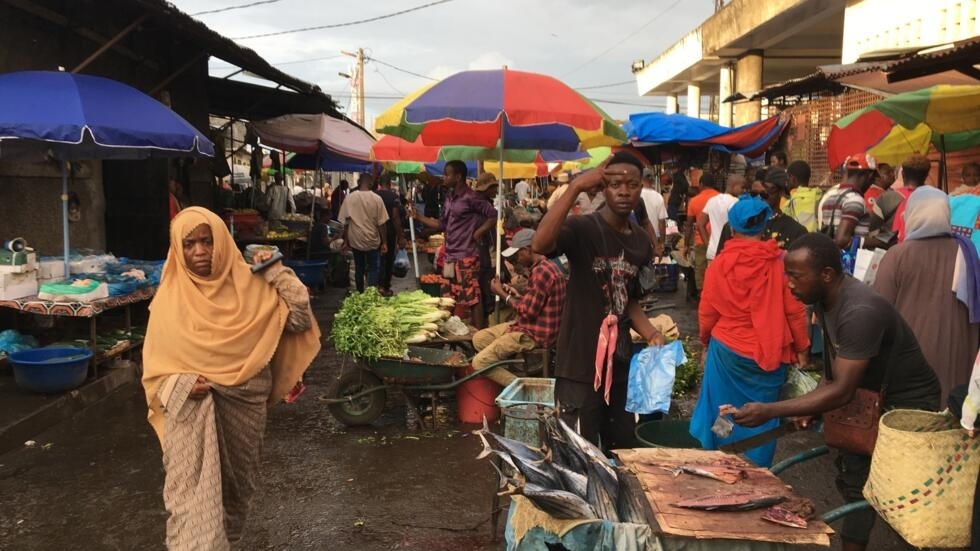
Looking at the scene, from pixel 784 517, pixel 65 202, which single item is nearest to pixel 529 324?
pixel 784 517

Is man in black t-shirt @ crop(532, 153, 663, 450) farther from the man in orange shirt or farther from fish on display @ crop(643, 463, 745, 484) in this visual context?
the man in orange shirt

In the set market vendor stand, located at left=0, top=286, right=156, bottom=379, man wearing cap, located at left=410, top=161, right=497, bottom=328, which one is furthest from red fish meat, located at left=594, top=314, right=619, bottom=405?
market vendor stand, located at left=0, top=286, right=156, bottom=379

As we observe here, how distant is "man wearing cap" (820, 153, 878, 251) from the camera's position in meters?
7.59

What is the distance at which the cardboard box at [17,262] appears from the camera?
717cm

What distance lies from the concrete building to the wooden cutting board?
216 inches

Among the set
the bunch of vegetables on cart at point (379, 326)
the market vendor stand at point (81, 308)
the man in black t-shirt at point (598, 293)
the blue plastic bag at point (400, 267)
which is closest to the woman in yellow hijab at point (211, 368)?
the man in black t-shirt at point (598, 293)

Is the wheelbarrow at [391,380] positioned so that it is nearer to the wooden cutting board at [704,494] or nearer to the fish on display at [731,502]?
the wooden cutting board at [704,494]

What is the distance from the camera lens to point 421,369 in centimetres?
620

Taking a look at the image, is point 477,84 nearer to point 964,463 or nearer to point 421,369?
point 421,369

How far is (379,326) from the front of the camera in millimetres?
6145

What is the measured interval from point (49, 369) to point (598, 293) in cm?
540

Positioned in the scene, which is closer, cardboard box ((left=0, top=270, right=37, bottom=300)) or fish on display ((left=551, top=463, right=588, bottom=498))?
fish on display ((left=551, top=463, right=588, bottom=498))

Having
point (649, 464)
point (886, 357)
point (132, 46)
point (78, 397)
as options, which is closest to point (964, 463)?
point (886, 357)

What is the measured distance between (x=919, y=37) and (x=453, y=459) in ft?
28.9
